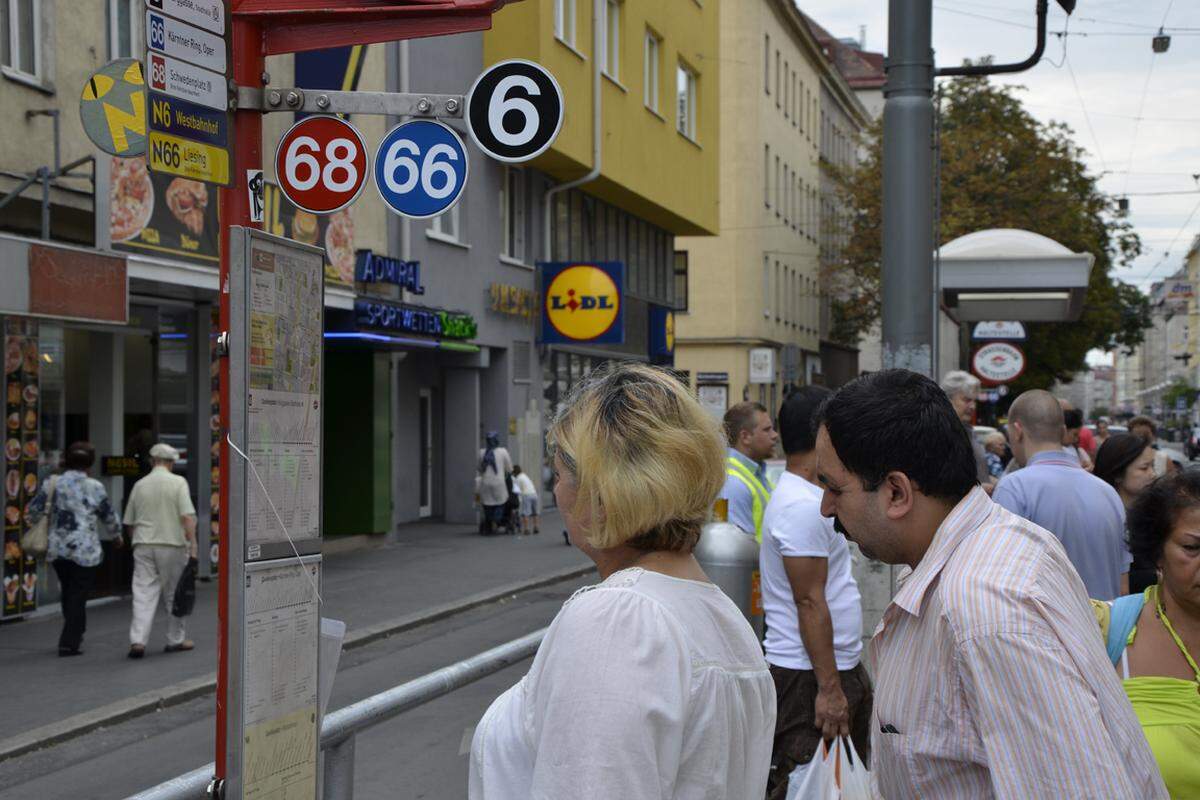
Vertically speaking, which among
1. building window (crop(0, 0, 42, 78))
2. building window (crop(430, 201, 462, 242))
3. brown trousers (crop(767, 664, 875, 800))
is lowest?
brown trousers (crop(767, 664, 875, 800))

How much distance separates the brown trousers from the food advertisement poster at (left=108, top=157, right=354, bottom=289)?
898 cm

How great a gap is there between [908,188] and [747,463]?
1.55 m

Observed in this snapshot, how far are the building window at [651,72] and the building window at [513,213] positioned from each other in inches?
179

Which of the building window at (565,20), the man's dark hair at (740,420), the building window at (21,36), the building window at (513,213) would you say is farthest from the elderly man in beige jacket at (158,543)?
the building window at (565,20)

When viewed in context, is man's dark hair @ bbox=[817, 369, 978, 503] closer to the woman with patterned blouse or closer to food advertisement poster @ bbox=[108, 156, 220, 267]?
the woman with patterned blouse

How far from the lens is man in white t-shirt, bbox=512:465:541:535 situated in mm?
25031

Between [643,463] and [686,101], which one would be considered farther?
[686,101]

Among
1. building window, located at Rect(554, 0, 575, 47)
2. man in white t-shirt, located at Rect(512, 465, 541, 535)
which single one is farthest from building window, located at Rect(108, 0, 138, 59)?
man in white t-shirt, located at Rect(512, 465, 541, 535)

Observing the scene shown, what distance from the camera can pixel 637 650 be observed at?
2.17m

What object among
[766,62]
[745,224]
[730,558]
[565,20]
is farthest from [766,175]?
[730,558]

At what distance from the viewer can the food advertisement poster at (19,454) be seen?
45.4ft

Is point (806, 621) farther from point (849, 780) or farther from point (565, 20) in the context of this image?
point (565, 20)

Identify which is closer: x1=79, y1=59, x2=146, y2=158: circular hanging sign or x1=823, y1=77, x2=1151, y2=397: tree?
x1=79, y1=59, x2=146, y2=158: circular hanging sign

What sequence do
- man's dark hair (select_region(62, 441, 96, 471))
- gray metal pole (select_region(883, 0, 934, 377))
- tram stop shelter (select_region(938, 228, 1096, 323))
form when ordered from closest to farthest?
1. gray metal pole (select_region(883, 0, 934, 377))
2. tram stop shelter (select_region(938, 228, 1096, 323))
3. man's dark hair (select_region(62, 441, 96, 471))
